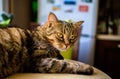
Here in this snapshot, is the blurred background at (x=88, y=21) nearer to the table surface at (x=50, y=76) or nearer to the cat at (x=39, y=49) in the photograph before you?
the cat at (x=39, y=49)

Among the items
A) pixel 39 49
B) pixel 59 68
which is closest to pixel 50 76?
pixel 59 68

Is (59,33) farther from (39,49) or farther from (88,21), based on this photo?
(88,21)

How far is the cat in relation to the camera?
3.36ft

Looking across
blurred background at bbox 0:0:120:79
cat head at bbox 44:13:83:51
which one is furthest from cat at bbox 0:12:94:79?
blurred background at bbox 0:0:120:79

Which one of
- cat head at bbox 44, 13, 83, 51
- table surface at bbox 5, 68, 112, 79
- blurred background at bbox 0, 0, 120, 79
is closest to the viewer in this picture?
table surface at bbox 5, 68, 112, 79

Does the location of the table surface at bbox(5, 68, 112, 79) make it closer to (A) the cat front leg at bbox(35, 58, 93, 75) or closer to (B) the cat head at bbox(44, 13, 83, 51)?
(A) the cat front leg at bbox(35, 58, 93, 75)

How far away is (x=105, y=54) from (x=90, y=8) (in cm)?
59

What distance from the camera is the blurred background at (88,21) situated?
7.87 feet

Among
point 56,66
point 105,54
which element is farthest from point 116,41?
point 56,66

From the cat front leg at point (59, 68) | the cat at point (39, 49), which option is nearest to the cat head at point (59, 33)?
the cat at point (39, 49)

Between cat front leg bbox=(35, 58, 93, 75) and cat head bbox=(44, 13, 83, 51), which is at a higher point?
cat head bbox=(44, 13, 83, 51)

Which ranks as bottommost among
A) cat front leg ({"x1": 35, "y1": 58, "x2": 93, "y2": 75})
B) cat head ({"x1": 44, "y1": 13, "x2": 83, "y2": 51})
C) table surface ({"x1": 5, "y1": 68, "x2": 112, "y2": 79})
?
table surface ({"x1": 5, "y1": 68, "x2": 112, "y2": 79})

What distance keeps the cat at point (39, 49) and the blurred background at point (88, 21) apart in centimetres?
109

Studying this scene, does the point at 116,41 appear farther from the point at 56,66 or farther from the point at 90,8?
the point at 56,66
